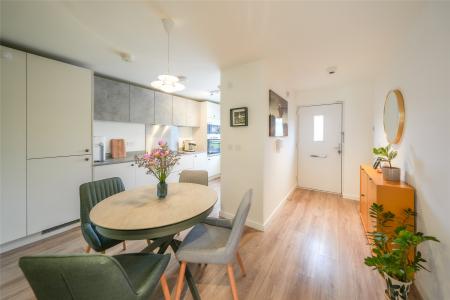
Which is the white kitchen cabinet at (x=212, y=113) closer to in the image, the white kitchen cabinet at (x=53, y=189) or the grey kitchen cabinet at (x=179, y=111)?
the grey kitchen cabinet at (x=179, y=111)

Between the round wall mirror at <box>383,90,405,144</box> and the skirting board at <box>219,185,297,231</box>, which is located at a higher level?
the round wall mirror at <box>383,90,405,144</box>

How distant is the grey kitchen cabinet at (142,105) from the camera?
11.3ft

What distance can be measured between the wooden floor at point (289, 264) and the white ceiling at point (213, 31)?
2386mm

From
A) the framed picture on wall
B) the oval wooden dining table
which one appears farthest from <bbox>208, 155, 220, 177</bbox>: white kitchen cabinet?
the oval wooden dining table

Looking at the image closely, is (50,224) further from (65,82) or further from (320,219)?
(320,219)

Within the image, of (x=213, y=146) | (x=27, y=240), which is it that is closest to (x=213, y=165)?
(x=213, y=146)

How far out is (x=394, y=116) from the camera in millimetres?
2088

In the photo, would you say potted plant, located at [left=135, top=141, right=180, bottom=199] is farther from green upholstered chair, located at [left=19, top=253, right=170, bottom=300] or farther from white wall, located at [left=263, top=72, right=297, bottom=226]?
white wall, located at [left=263, top=72, right=297, bottom=226]

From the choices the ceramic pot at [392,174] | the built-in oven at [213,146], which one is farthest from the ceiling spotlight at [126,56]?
the ceramic pot at [392,174]

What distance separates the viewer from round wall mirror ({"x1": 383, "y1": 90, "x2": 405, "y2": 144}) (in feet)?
6.27

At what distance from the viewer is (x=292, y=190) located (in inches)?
161

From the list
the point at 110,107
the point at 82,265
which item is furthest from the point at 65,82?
the point at 82,265

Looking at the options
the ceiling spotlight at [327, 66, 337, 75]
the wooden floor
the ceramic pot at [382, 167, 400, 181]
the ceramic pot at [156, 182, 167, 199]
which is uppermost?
the ceiling spotlight at [327, 66, 337, 75]

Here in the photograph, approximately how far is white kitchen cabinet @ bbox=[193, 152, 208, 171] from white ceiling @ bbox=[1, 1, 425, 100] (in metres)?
2.33
